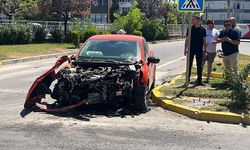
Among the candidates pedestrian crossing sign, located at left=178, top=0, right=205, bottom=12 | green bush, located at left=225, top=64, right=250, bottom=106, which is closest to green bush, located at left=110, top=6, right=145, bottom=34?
pedestrian crossing sign, located at left=178, top=0, right=205, bottom=12

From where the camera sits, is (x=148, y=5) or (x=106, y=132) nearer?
(x=106, y=132)

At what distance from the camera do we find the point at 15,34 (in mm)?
27281

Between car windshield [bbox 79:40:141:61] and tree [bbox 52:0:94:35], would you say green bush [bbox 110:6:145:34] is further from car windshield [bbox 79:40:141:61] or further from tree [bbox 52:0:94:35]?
car windshield [bbox 79:40:141:61]

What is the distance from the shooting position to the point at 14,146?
588cm

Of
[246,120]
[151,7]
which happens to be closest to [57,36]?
[151,7]

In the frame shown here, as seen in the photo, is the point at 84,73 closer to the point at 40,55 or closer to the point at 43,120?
the point at 43,120

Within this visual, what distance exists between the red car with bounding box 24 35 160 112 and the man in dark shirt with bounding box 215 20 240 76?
2.72m

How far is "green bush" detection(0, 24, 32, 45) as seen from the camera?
26.6 metres

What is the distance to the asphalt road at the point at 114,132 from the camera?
6.12m

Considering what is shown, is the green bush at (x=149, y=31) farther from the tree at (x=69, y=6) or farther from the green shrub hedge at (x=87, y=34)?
the green shrub hedge at (x=87, y=34)

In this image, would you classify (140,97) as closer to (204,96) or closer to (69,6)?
(204,96)

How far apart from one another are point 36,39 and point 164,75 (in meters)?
17.4

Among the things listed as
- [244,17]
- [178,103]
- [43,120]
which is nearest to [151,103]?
[178,103]

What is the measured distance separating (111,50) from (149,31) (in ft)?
109
